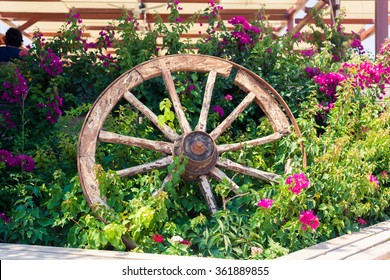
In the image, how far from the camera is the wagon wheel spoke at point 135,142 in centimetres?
555

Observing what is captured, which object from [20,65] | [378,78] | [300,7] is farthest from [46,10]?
[378,78]

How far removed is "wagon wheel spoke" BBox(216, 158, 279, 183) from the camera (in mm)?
5695

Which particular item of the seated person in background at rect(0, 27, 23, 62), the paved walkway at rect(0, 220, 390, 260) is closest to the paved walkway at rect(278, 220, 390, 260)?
the paved walkway at rect(0, 220, 390, 260)

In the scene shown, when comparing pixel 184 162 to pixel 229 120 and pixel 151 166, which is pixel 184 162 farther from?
pixel 229 120

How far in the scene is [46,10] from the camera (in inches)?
527

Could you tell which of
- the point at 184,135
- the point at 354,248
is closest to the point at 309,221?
the point at 354,248

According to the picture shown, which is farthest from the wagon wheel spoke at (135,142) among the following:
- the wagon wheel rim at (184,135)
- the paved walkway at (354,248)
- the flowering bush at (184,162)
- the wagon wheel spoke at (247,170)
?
the paved walkway at (354,248)

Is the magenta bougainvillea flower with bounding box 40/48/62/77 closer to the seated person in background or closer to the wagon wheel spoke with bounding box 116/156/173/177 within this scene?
the seated person in background

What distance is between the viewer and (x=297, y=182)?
518cm

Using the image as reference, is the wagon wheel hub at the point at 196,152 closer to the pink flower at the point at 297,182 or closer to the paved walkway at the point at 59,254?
the pink flower at the point at 297,182

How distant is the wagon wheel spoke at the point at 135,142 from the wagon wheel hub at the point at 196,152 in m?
0.08

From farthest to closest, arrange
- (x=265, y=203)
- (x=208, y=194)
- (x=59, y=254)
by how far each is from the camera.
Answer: (x=208, y=194) < (x=265, y=203) < (x=59, y=254)

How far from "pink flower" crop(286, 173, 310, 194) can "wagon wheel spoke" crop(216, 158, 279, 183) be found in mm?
448

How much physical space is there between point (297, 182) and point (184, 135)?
0.92 meters
